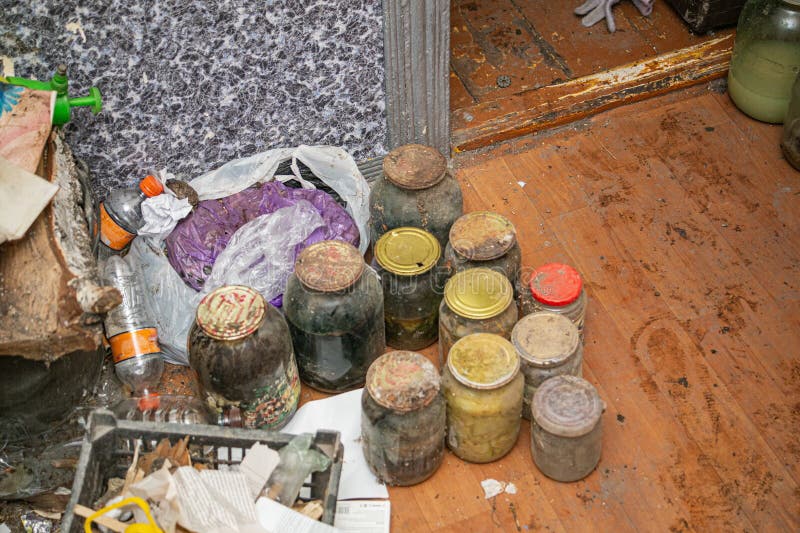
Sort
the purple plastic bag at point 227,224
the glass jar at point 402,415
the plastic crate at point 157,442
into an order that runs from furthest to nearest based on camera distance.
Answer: the purple plastic bag at point 227,224 → the glass jar at point 402,415 → the plastic crate at point 157,442

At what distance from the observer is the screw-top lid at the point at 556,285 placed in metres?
2.40

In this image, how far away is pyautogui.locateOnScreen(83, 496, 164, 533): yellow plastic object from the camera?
1.92m

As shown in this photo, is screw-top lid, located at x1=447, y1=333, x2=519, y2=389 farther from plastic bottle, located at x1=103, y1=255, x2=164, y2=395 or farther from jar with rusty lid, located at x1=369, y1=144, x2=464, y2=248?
plastic bottle, located at x1=103, y1=255, x2=164, y2=395

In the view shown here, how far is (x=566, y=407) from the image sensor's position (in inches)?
86.4

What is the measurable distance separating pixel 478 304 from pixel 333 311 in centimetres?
39

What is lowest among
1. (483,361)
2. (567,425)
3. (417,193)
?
(567,425)

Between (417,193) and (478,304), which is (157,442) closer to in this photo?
(478,304)

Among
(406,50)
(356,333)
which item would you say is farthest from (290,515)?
(406,50)

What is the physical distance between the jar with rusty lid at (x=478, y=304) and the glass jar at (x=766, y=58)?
142 cm

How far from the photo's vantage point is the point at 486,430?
226cm

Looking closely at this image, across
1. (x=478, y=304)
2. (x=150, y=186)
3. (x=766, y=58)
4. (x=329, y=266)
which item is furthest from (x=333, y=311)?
(x=766, y=58)

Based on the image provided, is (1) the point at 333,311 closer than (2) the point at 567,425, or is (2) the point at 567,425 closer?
(2) the point at 567,425

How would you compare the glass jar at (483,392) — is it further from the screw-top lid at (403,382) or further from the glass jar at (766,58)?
the glass jar at (766,58)

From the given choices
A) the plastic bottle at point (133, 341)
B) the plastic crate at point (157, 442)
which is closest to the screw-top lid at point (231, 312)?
the plastic crate at point (157, 442)
